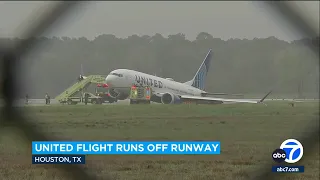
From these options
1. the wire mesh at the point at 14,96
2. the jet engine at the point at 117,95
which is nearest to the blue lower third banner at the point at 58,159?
the wire mesh at the point at 14,96

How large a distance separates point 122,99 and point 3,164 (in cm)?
210

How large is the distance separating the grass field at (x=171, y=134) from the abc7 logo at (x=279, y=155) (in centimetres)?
6

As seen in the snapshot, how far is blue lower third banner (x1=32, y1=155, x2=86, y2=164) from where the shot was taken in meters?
3.94

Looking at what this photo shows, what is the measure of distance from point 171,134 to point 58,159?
1645mm

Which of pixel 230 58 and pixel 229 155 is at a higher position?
pixel 230 58

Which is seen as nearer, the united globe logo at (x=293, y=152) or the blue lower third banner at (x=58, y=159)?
the blue lower third banner at (x=58, y=159)

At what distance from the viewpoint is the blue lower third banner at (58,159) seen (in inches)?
155

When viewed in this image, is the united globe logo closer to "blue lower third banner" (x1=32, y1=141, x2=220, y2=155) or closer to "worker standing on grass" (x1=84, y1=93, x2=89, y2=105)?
"blue lower third banner" (x1=32, y1=141, x2=220, y2=155)

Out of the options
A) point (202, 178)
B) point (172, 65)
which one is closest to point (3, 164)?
point (202, 178)

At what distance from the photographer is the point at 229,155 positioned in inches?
186

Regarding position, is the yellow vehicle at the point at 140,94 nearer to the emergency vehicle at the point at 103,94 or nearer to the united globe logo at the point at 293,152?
the emergency vehicle at the point at 103,94

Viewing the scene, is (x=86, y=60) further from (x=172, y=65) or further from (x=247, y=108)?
(x=247, y=108)

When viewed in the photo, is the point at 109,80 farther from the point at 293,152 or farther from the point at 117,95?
the point at 293,152

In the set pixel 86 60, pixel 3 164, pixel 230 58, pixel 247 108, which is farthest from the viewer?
pixel 247 108
